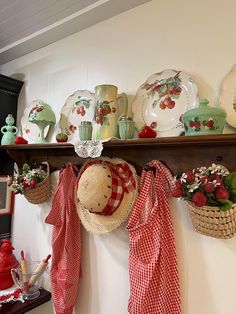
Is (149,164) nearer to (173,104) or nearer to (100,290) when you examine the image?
(173,104)

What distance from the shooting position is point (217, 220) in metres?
0.75

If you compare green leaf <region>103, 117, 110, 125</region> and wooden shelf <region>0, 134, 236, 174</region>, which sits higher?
green leaf <region>103, 117, 110, 125</region>

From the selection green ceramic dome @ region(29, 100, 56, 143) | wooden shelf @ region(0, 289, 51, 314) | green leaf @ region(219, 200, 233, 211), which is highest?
green ceramic dome @ region(29, 100, 56, 143)

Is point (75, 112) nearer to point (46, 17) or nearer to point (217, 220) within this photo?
point (46, 17)

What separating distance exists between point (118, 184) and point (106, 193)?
86 millimetres

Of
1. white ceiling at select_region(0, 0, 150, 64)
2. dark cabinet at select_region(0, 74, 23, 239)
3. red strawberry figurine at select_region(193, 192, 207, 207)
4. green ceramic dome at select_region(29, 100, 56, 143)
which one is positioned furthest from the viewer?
dark cabinet at select_region(0, 74, 23, 239)

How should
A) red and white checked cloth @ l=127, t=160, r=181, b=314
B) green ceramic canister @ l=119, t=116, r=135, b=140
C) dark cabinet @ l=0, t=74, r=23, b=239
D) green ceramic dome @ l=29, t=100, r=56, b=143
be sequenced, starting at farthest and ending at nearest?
dark cabinet @ l=0, t=74, r=23, b=239 < green ceramic dome @ l=29, t=100, r=56, b=143 < green ceramic canister @ l=119, t=116, r=135, b=140 < red and white checked cloth @ l=127, t=160, r=181, b=314

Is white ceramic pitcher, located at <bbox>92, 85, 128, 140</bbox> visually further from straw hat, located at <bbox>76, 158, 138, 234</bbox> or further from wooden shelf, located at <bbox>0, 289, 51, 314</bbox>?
wooden shelf, located at <bbox>0, 289, 51, 314</bbox>

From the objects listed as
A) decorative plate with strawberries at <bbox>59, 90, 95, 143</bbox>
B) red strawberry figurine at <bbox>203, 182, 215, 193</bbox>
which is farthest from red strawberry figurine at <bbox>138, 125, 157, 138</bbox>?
decorative plate with strawberries at <bbox>59, 90, 95, 143</bbox>

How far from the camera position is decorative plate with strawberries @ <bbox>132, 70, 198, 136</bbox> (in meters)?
0.99

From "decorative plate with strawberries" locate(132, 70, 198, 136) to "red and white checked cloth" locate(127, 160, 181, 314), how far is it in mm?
173

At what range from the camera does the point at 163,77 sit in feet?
3.47

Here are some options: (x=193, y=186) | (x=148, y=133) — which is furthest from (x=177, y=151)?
(x=193, y=186)

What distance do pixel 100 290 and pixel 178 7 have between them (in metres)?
1.34
